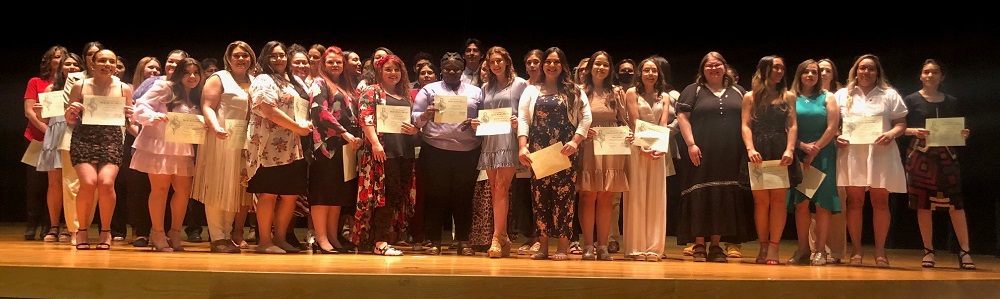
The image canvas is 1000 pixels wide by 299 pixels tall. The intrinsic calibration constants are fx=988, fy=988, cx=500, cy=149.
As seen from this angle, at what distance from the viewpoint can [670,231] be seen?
368 inches

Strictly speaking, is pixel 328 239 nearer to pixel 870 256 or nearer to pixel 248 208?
pixel 248 208

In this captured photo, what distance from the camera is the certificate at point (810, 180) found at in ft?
18.1

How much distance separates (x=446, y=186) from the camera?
577cm

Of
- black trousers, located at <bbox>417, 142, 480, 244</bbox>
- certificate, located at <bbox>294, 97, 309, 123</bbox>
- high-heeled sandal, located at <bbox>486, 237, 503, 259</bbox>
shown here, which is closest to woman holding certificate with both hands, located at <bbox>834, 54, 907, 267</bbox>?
high-heeled sandal, located at <bbox>486, 237, 503, 259</bbox>

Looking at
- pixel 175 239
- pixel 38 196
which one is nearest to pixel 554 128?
pixel 175 239

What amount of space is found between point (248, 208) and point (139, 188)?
870mm

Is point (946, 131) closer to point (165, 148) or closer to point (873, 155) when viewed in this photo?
point (873, 155)

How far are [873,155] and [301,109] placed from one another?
10.5 feet

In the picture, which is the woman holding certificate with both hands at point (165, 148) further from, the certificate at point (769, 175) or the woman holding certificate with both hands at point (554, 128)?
the certificate at point (769, 175)

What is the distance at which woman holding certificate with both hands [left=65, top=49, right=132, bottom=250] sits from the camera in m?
5.47

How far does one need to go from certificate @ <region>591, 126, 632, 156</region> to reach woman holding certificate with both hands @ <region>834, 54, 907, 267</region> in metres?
1.21

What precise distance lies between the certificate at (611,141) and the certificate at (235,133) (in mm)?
1972

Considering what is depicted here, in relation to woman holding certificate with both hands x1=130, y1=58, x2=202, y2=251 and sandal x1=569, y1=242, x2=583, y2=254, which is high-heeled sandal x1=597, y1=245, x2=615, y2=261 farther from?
woman holding certificate with both hands x1=130, y1=58, x2=202, y2=251

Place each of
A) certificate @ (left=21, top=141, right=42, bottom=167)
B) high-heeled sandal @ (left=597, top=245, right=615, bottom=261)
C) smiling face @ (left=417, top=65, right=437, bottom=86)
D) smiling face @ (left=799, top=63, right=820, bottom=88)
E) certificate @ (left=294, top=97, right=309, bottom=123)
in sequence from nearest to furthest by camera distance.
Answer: certificate @ (left=294, top=97, right=309, bottom=123), smiling face @ (left=799, top=63, right=820, bottom=88), high-heeled sandal @ (left=597, top=245, right=615, bottom=261), smiling face @ (left=417, top=65, right=437, bottom=86), certificate @ (left=21, top=141, right=42, bottom=167)
